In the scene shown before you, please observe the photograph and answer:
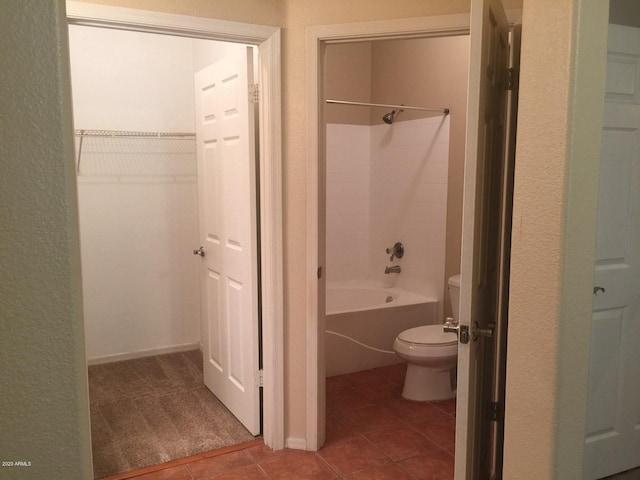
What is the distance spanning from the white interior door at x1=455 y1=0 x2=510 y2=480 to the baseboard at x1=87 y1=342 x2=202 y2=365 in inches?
109

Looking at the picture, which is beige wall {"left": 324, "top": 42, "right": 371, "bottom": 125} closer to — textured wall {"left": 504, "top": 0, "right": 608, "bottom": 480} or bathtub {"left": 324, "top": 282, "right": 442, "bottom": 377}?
bathtub {"left": 324, "top": 282, "right": 442, "bottom": 377}

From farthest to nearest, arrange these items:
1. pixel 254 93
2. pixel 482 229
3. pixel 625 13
Answer: pixel 254 93
pixel 625 13
pixel 482 229

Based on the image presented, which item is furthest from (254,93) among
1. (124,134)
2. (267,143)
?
(124,134)

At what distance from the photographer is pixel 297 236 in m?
2.73

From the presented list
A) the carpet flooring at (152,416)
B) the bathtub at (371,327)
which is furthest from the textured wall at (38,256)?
the bathtub at (371,327)

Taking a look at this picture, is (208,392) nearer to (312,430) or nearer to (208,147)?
(312,430)

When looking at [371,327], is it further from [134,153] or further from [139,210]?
[134,153]

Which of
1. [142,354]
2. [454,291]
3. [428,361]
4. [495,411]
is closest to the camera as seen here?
[495,411]

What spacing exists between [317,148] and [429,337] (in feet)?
4.91

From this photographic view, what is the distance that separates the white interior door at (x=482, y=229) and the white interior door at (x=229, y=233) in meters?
1.22

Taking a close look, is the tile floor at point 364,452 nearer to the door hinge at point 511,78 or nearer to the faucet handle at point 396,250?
the faucet handle at point 396,250

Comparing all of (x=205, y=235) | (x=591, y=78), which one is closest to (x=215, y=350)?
(x=205, y=235)

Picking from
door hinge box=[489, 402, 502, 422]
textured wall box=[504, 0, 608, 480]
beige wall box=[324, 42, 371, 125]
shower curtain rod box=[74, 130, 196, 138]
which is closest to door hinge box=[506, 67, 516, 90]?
textured wall box=[504, 0, 608, 480]

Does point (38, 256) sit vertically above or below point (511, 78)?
below
